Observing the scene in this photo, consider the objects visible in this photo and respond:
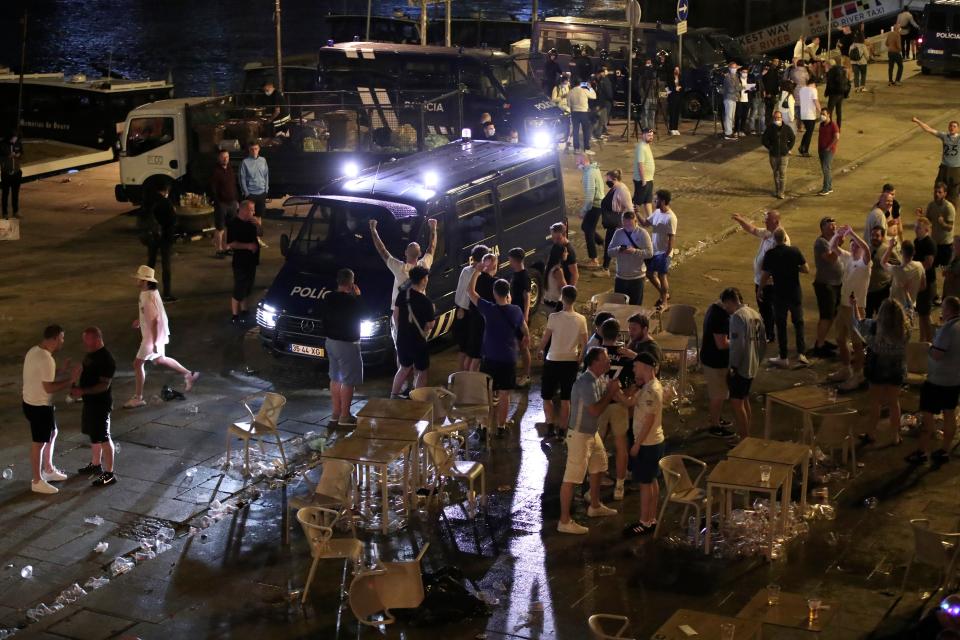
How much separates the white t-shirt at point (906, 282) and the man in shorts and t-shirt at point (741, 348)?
294 cm

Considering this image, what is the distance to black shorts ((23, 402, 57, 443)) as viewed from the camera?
11.9 meters

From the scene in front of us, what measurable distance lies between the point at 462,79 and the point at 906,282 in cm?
1432

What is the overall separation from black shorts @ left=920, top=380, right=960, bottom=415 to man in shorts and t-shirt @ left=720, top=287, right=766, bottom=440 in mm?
1600

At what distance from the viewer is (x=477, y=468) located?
11656mm

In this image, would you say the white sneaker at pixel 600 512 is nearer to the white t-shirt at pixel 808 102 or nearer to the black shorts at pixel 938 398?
the black shorts at pixel 938 398

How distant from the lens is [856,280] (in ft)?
48.8

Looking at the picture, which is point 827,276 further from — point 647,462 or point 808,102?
point 808,102

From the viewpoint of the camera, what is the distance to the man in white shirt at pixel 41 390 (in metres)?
11.9

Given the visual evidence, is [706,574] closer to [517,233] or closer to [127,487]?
[127,487]

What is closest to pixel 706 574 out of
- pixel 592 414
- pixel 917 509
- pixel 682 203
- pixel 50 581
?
pixel 592 414

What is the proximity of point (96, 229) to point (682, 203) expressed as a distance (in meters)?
10.3

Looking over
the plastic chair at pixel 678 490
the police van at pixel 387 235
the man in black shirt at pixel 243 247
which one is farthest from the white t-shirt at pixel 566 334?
the man in black shirt at pixel 243 247

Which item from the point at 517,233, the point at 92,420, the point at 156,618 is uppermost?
the point at 517,233

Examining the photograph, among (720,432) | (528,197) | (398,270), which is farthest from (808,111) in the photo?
(720,432)
